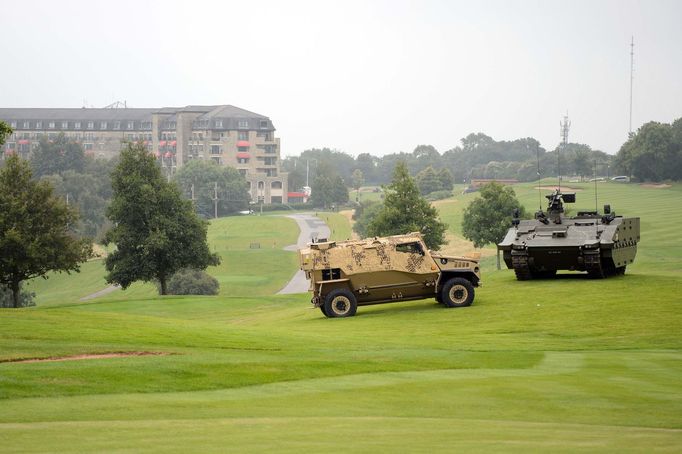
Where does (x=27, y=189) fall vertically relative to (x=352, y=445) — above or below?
above

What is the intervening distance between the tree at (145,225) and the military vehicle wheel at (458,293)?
68.1 feet

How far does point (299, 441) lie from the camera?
1298 cm

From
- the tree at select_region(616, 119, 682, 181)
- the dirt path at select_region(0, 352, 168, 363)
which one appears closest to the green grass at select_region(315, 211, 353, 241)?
the tree at select_region(616, 119, 682, 181)

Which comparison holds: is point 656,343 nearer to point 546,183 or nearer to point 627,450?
point 627,450

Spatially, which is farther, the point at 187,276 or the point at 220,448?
the point at 187,276

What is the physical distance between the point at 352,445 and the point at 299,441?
0.67 m

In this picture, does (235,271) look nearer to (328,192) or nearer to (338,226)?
(338,226)

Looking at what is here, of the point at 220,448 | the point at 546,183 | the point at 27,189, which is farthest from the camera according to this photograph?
the point at 546,183

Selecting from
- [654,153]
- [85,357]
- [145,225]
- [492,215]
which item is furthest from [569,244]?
[654,153]

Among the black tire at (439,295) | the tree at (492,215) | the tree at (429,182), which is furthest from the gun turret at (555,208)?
the tree at (429,182)

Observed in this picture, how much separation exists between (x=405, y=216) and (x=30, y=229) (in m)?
19.7

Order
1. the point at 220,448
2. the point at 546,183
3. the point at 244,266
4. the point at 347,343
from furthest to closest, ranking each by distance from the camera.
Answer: the point at 546,183, the point at 244,266, the point at 347,343, the point at 220,448

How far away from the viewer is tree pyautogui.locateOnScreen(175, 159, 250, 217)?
174500mm

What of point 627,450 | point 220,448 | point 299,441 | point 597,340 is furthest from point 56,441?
point 597,340
